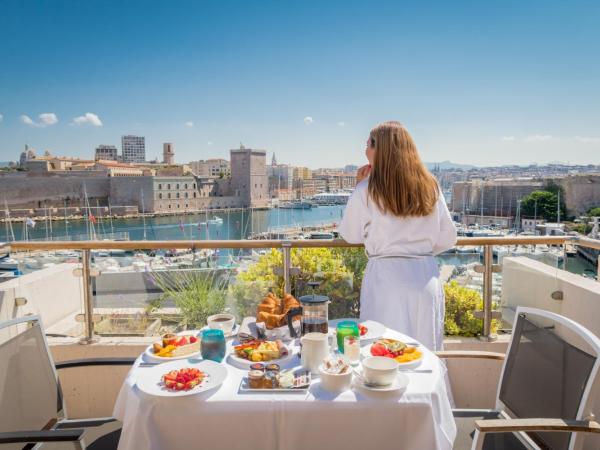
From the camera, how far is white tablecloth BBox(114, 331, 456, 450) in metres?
1.11

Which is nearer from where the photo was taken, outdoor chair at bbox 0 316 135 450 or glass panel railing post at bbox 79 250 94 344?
outdoor chair at bbox 0 316 135 450

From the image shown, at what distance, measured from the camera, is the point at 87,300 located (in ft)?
8.66

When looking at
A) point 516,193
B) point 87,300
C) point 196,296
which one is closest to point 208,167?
point 516,193

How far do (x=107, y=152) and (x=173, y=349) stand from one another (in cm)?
12877

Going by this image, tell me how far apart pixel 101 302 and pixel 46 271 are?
529mm

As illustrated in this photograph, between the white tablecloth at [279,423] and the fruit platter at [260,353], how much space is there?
215mm

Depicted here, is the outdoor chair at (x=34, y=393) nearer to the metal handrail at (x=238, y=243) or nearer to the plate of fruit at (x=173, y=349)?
the plate of fruit at (x=173, y=349)

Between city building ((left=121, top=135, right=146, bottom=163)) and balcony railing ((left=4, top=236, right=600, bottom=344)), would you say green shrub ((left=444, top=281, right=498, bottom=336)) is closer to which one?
balcony railing ((left=4, top=236, right=600, bottom=344))

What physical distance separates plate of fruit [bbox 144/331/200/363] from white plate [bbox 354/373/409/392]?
1.81ft

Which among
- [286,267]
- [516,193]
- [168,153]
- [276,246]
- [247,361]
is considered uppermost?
[168,153]

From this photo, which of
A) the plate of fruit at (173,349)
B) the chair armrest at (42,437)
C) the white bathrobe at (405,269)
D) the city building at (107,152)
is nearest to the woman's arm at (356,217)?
the white bathrobe at (405,269)

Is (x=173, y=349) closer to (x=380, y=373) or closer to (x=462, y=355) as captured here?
(x=380, y=373)

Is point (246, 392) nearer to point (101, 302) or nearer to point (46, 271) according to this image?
point (101, 302)

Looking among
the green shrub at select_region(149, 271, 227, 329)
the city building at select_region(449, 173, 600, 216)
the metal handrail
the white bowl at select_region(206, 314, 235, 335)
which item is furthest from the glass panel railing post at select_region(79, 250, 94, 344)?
the city building at select_region(449, 173, 600, 216)
